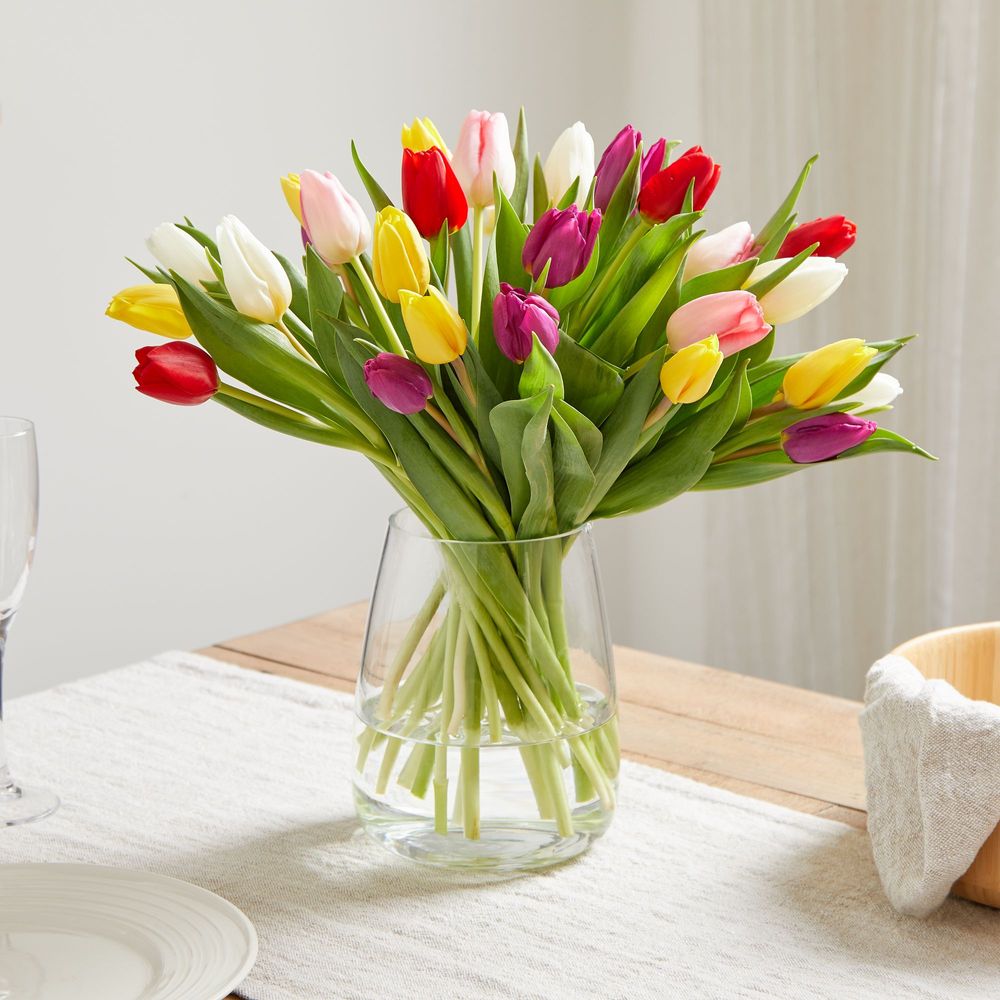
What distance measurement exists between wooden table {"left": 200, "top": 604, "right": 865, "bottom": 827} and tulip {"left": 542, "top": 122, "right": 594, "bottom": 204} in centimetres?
43

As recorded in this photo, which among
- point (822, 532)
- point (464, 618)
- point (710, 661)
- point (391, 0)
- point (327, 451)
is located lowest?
point (710, 661)

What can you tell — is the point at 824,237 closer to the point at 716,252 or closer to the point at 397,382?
the point at 716,252

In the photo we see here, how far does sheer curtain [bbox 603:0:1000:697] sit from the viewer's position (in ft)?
7.28

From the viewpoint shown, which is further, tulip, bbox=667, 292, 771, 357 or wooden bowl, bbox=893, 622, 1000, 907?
wooden bowl, bbox=893, 622, 1000, 907

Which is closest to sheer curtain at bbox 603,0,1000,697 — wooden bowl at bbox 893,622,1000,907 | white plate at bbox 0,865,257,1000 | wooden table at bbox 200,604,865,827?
wooden table at bbox 200,604,865,827

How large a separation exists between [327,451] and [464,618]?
1.70 m

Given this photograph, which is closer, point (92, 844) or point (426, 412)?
point (426, 412)

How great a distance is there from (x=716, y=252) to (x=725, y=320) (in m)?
0.09

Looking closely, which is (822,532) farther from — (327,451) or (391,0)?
(391,0)

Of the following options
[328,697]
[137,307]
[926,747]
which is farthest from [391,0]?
[926,747]

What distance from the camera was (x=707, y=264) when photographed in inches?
30.4

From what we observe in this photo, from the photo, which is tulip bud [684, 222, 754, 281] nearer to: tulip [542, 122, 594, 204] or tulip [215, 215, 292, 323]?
tulip [542, 122, 594, 204]

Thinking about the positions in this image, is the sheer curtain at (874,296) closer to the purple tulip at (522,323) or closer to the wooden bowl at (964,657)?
the wooden bowl at (964,657)

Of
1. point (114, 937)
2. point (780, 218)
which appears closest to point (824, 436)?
point (780, 218)
